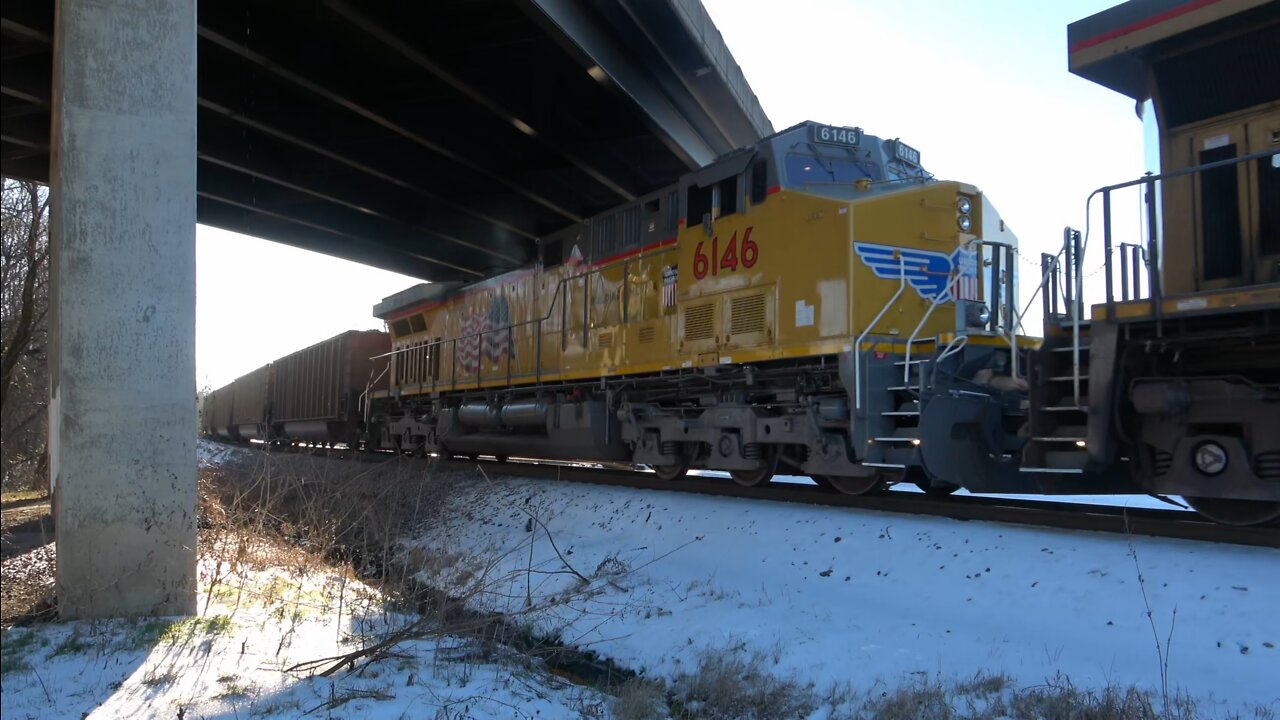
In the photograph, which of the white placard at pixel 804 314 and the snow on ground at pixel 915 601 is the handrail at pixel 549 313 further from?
the snow on ground at pixel 915 601

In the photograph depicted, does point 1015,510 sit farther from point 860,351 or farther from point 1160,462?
point 860,351

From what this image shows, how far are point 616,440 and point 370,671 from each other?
7050mm

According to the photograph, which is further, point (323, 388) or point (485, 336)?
point (323, 388)

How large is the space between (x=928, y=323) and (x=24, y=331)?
1189 centimetres

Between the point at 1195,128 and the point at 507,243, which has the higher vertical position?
the point at 507,243

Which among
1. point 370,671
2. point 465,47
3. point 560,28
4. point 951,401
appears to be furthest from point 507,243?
point 370,671

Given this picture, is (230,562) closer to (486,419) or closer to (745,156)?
(745,156)

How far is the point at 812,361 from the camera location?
820cm

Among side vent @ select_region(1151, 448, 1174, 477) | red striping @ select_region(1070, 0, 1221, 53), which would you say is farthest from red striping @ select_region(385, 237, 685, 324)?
side vent @ select_region(1151, 448, 1174, 477)

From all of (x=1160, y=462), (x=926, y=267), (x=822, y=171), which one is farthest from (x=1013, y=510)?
(x=822, y=171)

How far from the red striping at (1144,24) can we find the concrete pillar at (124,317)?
6.19 m

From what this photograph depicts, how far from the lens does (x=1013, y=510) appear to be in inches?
254

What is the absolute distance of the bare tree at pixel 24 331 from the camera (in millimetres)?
10477

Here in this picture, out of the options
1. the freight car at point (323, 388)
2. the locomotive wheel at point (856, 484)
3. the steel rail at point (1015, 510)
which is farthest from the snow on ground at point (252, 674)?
the freight car at point (323, 388)
